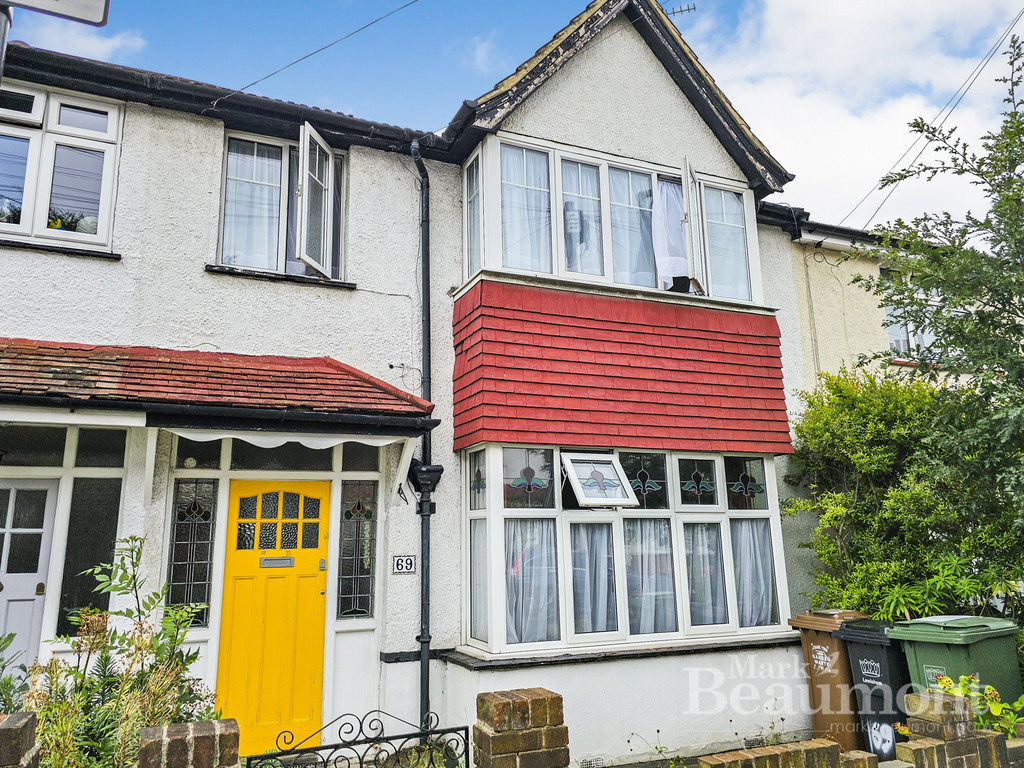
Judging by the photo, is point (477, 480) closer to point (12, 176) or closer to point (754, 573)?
point (754, 573)

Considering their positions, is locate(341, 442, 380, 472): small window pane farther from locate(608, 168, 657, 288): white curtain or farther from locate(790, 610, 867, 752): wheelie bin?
locate(790, 610, 867, 752): wheelie bin

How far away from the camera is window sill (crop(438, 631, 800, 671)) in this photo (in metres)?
6.43

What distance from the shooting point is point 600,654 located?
6727mm

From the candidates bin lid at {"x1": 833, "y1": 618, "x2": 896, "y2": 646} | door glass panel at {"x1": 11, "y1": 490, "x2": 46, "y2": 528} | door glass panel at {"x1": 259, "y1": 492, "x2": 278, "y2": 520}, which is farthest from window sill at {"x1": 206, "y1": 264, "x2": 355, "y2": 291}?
bin lid at {"x1": 833, "y1": 618, "x2": 896, "y2": 646}

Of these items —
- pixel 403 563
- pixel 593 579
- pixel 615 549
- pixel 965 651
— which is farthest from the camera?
pixel 615 549

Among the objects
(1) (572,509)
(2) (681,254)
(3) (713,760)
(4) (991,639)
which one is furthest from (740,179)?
(3) (713,760)

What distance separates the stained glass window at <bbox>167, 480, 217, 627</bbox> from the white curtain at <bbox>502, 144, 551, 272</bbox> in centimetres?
376

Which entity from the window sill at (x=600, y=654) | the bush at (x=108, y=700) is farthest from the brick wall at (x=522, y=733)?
the window sill at (x=600, y=654)

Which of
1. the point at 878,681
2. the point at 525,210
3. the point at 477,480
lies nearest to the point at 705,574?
the point at 878,681

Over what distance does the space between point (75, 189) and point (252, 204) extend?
1606 millimetres

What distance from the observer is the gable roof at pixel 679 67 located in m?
8.16

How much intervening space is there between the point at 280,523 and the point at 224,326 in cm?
199

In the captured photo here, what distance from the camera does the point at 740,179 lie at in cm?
902

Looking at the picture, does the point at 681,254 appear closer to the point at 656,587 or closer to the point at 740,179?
the point at 740,179
